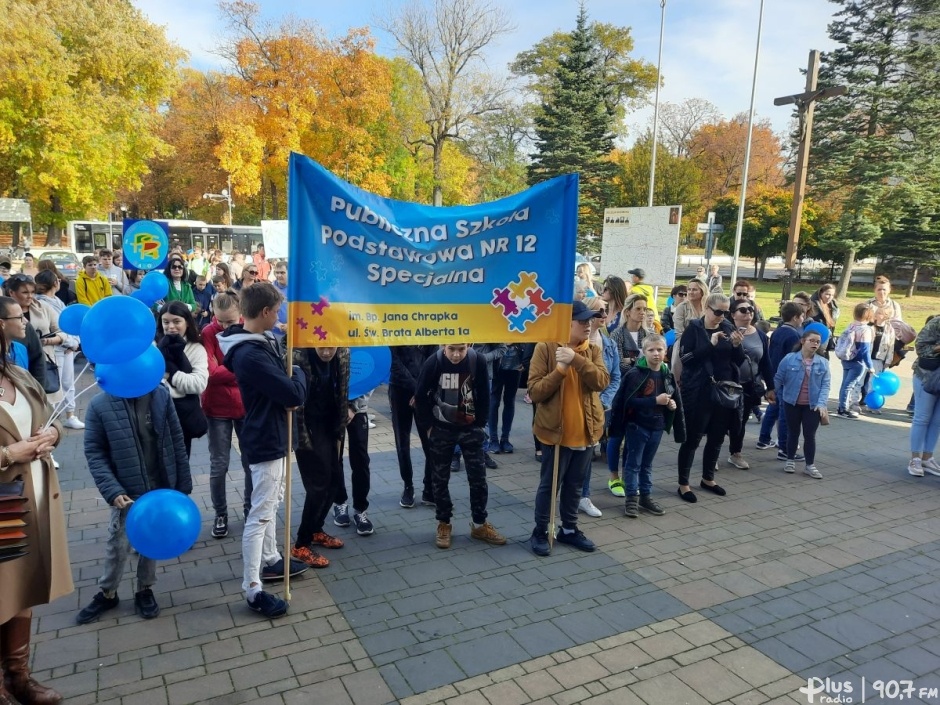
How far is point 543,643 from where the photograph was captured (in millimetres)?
3959

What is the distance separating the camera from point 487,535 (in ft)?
17.5

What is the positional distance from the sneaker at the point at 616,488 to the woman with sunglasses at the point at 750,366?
150 centimetres

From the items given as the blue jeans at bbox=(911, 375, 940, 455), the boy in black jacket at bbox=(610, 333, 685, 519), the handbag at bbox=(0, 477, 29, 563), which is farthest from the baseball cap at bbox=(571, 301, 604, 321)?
the blue jeans at bbox=(911, 375, 940, 455)

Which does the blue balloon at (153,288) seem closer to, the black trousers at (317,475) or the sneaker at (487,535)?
the black trousers at (317,475)

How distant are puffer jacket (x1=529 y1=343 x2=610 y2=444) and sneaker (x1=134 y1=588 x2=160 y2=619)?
2.93m

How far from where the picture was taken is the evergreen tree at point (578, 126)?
3456 centimetres

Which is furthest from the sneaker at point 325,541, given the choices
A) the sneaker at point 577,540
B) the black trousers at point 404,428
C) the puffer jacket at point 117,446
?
the sneaker at point 577,540

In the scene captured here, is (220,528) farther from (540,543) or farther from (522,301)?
(522,301)

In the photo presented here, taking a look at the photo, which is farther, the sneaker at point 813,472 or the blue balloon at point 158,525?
the sneaker at point 813,472

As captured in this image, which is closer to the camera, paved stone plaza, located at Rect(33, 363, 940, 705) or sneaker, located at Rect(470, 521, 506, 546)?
paved stone plaza, located at Rect(33, 363, 940, 705)

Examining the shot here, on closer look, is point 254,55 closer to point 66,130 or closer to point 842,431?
point 66,130

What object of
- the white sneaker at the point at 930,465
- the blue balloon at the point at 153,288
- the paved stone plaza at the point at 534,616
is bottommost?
the paved stone plaza at the point at 534,616

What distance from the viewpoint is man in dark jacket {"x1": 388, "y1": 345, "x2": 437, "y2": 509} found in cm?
604

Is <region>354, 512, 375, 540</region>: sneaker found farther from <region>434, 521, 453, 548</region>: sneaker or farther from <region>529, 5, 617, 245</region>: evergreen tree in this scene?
<region>529, 5, 617, 245</region>: evergreen tree
